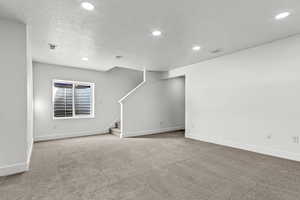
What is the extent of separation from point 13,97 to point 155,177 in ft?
9.04

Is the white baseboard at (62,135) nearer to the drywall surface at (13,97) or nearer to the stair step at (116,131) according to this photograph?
the stair step at (116,131)

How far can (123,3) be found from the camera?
2.01m

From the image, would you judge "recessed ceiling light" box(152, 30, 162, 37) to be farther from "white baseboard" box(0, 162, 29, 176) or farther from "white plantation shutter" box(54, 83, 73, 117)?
"white plantation shutter" box(54, 83, 73, 117)

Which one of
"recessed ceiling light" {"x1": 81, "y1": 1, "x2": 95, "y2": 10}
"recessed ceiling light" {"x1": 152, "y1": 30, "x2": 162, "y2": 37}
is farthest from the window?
"recessed ceiling light" {"x1": 81, "y1": 1, "x2": 95, "y2": 10}

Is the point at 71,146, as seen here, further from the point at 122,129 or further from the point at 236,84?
the point at 236,84

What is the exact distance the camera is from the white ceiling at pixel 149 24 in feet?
6.77

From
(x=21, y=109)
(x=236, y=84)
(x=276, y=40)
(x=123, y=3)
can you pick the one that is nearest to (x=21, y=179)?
(x=21, y=109)

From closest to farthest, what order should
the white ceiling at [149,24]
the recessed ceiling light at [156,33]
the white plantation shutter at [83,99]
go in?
the white ceiling at [149,24] → the recessed ceiling light at [156,33] → the white plantation shutter at [83,99]

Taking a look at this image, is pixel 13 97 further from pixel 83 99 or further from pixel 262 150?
pixel 262 150

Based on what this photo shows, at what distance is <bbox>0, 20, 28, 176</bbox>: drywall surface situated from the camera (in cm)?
243

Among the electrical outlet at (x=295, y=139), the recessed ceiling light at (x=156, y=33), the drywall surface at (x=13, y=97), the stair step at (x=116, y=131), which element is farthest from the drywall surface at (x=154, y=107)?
the electrical outlet at (x=295, y=139)

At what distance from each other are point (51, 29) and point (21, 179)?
259cm

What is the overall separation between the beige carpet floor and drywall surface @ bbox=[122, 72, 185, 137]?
6.44 ft

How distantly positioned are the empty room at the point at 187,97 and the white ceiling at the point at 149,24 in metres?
0.02
